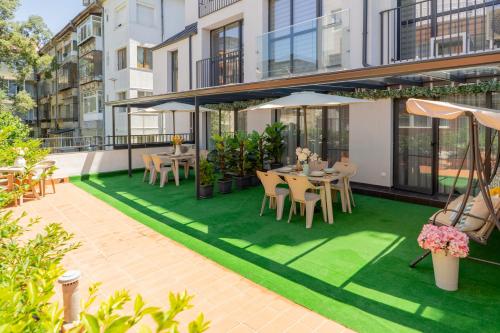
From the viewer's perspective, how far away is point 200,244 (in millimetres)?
5516

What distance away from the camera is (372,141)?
→ 8969 mm

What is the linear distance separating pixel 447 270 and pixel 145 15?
67.1 feet

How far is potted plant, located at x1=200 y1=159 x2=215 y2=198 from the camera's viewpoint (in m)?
8.66

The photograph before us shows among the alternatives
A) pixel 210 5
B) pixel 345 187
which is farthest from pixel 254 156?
pixel 210 5

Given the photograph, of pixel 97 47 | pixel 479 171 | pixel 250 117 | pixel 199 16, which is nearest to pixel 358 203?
pixel 479 171

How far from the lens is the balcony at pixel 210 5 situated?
43.6 ft

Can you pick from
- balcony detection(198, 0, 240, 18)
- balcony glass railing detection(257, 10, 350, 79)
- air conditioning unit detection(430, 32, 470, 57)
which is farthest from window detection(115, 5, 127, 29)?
air conditioning unit detection(430, 32, 470, 57)

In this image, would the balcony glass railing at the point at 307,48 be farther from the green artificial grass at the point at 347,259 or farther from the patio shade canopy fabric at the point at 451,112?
the patio shade canopy fabric at the point at 451,112

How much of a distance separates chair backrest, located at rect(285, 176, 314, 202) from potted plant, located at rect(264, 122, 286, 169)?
4257 millimetres

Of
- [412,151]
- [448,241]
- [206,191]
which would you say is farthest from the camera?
[206,191]

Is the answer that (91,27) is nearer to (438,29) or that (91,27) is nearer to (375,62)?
(375,62)

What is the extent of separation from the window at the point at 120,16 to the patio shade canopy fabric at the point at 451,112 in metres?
19.5

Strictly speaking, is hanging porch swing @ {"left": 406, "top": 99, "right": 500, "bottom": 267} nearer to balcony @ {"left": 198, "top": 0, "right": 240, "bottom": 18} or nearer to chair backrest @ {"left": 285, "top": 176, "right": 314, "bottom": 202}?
chair backrest @ {"left": 285, "top": 176, "right": 314, "bottom": 202}

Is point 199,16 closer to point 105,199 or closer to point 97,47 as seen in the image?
point 105,199
